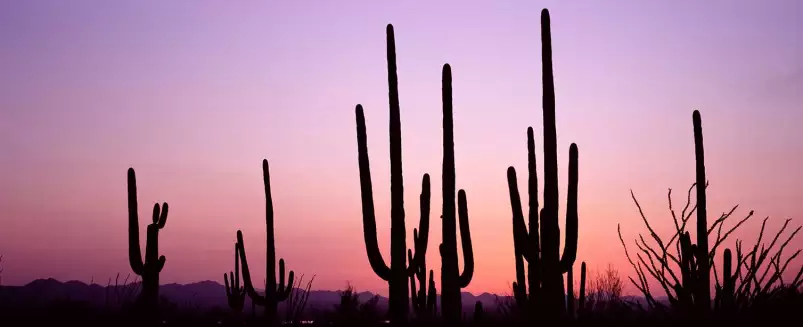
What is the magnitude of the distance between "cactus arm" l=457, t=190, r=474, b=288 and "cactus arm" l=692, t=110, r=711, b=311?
12.7 feet

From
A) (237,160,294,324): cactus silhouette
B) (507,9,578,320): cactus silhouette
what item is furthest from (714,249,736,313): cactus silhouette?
(237,160,294,324): cactus silhouette

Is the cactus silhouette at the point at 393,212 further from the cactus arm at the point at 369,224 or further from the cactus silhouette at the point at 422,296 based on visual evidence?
the cactus silhouette at the point at 422,296

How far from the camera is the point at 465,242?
15.7 m

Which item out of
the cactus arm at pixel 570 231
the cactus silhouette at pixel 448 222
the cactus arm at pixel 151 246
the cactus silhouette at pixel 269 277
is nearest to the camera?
the cactus arm at pixel 570 231

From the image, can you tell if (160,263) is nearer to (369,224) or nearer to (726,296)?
(369,224)

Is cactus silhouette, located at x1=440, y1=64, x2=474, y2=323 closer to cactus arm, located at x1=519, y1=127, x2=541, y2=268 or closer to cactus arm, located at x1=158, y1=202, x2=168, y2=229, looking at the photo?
cactus arm, located at x1=519, y1=127, x2=541, y2=268

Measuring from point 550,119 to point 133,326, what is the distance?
23.3 feet

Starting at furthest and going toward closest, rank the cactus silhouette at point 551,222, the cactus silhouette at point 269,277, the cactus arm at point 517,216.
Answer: the cactus silhouette at point 269,277 → the cactus arm at point 517,216 → the cactus silhouette at point 551,222

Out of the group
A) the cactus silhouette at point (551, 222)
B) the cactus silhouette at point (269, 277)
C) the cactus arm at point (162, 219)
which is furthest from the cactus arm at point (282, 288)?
the cactus silhouette at point (551, 222)

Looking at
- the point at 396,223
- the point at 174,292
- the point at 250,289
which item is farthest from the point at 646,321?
the point at 174,292

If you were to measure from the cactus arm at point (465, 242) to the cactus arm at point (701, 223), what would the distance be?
3880mm

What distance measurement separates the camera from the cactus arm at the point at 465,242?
1541cm

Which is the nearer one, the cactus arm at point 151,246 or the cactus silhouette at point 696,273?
the cactus silhouette at point 696,273

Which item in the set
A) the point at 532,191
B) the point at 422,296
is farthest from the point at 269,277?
the point at 532,191
